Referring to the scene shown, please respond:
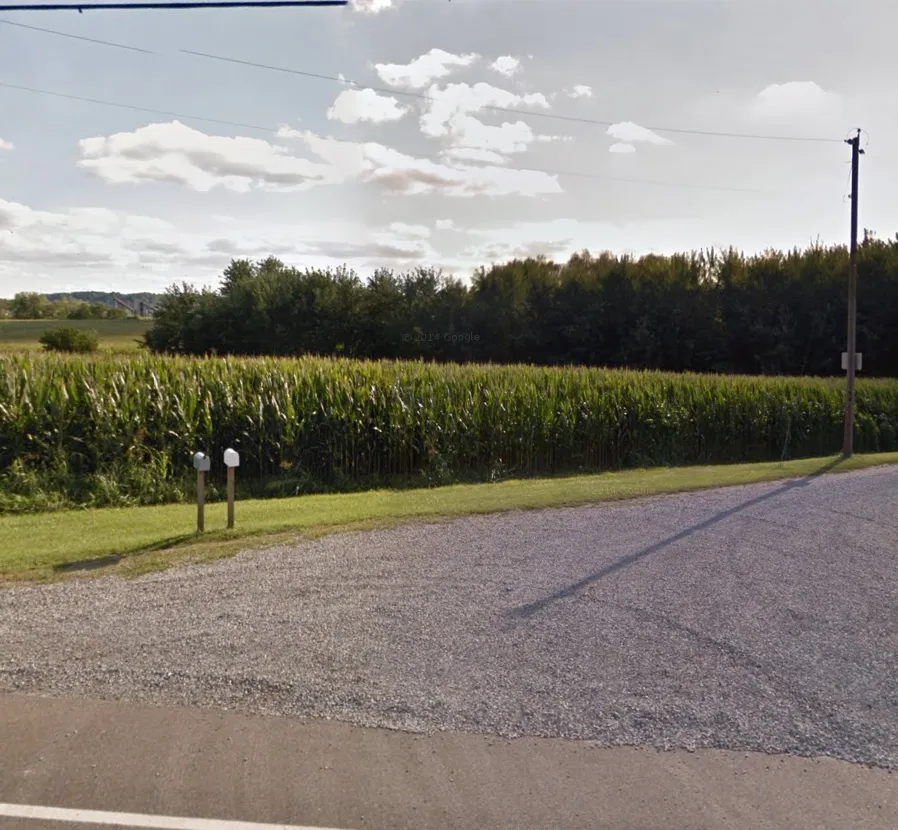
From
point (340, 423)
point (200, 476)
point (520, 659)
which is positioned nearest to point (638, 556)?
point (520, 659)

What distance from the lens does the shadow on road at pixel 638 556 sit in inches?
219

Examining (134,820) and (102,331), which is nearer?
(134,820)

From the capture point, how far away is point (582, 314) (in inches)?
1523

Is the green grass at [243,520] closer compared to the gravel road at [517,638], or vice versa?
the gravel road at [517,638]

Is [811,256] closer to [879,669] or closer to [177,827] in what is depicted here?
[879,669]

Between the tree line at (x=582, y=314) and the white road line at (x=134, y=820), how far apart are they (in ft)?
105

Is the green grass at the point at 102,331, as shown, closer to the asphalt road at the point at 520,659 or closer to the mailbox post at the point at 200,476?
the mailbox post at the point at 200,476

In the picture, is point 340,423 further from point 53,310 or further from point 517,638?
point 53,310

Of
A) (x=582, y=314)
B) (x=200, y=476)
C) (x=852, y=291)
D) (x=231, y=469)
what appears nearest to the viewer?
(x=200, y=476)

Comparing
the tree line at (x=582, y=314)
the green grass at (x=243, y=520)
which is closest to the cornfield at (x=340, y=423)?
the green grass at (x=243, y=520)

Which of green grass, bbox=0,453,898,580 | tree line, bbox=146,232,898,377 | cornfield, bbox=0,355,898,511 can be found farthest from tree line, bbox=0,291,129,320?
green grass, bbox=0,453,898,580

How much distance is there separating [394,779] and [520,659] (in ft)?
4.89

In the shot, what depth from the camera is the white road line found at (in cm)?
294

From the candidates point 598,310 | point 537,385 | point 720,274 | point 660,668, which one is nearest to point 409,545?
point 660,668
